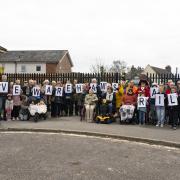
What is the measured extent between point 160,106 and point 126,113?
1.44 metres

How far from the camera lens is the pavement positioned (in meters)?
11.5

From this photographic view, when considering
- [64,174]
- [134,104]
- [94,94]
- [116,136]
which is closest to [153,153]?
[116,136]

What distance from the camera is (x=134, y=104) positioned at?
14.7m

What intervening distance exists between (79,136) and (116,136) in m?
1.30

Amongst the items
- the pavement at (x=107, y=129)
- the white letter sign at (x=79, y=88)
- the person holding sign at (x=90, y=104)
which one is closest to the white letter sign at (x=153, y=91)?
the pavement at (x=107, y=129)

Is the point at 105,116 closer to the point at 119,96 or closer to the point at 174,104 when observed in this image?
the point at 119,96

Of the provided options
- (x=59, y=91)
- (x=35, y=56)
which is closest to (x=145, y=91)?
(x=59, y=91)

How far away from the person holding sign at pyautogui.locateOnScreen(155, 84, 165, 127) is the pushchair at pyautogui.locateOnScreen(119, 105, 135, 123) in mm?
1030

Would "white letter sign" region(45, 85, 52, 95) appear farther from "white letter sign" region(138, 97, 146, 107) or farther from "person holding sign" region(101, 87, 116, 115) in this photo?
"white letter sign" region(138, 97, 146, 107)

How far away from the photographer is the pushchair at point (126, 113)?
47.7ft

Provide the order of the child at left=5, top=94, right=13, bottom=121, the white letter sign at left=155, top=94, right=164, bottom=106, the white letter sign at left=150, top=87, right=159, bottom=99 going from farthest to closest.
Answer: the child at left=5, top=94, right=13, bottom=121 → the white letter sign at left=150, top=87, right=159, bottom=99 → the white letter sign at left=155, top=94, right=164, bottom=106

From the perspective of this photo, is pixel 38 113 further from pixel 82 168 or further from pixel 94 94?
pixel 82 168

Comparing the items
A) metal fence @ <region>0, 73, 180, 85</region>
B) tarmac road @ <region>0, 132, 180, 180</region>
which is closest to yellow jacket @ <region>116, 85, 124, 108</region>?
metal fence @ <region>0, 73, 180, 85</region>

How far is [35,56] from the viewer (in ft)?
213
